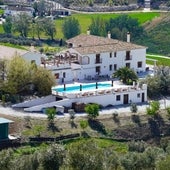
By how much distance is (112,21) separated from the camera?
90312mm

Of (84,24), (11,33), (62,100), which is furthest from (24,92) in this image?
(84,24)

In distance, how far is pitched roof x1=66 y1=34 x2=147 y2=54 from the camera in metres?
66.9

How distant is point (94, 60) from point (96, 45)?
1917mm

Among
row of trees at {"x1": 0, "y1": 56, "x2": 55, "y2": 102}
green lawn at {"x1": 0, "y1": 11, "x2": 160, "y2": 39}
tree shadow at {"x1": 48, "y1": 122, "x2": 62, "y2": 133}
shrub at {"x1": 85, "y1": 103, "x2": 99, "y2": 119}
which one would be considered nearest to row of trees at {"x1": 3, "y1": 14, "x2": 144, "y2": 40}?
green lawn at {"x1": 0, "y1": 11, "x2": 160, "y2": 39}

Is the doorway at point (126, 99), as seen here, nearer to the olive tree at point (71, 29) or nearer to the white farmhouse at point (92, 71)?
the white farmhouse at point (92, 71)

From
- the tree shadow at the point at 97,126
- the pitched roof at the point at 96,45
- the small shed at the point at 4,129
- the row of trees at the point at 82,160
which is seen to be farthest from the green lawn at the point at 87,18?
the row of trees at the point at 82,160

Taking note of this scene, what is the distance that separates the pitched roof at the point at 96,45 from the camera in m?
66.9

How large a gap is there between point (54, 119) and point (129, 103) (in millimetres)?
8203

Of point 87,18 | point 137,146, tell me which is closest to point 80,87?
point 137,146

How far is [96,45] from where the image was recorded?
6800 cm

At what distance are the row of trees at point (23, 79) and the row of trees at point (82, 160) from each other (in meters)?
17.2

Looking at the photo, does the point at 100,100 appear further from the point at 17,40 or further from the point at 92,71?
the point at 17,40

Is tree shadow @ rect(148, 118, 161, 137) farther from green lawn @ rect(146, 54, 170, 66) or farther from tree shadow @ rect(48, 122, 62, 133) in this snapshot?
green lawn @ rect(146, 54, 170, 66)

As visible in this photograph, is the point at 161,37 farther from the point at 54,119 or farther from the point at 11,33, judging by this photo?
the point at 54,119
